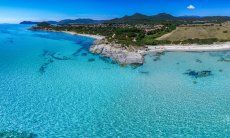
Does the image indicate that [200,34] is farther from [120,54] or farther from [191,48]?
[120,54]

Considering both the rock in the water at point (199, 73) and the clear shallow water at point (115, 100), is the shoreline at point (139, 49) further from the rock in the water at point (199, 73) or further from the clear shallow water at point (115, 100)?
the rock in the water at point (199, 73)

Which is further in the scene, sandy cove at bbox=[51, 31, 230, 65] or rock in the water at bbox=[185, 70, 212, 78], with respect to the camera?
sandy cove at bbox=[51, 31, 230, 65]

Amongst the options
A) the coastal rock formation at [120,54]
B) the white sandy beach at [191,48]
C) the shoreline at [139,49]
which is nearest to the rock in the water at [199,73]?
the coastal rock formation at [120,54]

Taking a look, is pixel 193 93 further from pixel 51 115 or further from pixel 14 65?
pixel 14 65

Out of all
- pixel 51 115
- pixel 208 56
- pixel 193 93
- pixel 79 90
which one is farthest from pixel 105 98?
pixel 208 56

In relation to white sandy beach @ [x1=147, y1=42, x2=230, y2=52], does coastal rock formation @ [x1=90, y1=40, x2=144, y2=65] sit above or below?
below

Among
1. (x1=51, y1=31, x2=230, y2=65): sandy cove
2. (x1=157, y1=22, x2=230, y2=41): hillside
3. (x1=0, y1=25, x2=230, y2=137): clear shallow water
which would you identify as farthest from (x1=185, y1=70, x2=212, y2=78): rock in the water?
(x1=157, y1=22, x2=230, y2=41): hillside

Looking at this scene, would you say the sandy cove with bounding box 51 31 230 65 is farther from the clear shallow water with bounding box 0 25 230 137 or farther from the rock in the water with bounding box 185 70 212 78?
the rock in the water with bounding box 185 70 212 78
